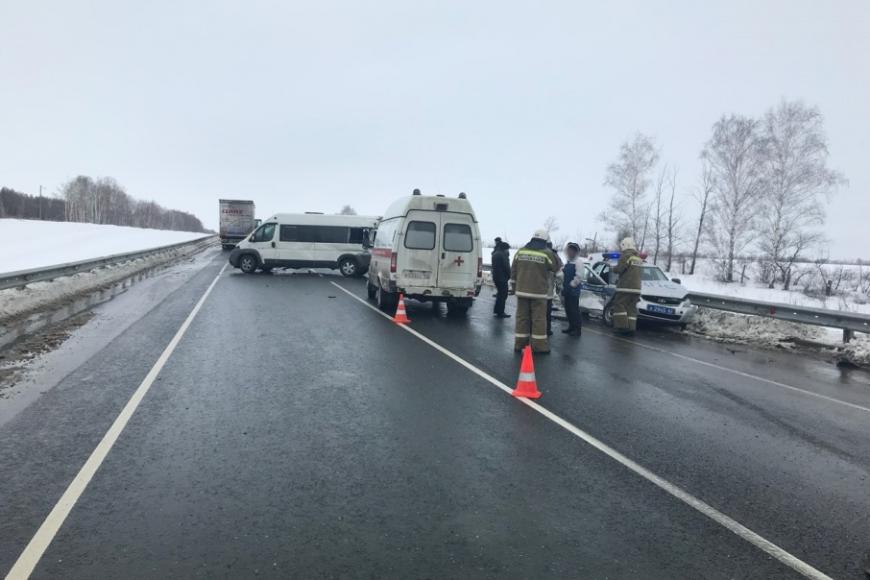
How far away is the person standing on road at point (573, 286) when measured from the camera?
1139 cm

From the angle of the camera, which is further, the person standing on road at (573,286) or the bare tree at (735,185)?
the bare tree at (735,185)

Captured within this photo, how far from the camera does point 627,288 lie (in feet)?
38.3

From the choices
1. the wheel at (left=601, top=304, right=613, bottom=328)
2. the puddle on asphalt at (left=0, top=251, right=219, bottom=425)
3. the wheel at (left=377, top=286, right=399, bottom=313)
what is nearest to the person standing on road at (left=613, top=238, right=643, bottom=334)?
the wheel at (left=601, top=304, right=613, bottom=328)

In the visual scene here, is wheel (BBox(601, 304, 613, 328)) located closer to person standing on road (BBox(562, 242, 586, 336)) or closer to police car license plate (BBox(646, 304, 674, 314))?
police car license plate (BBox(646, 304, 674, 314))

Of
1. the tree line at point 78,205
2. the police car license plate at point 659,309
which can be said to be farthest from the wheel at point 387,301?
the tree line at point 78,205

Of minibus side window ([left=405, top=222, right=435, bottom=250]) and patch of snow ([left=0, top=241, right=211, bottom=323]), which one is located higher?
minibus side window ([left=405, top=222, right=435, bottom=250])

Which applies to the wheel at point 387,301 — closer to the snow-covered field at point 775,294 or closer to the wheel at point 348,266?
the wheel at point 348,266

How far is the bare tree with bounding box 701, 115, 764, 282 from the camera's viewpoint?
32438 mm

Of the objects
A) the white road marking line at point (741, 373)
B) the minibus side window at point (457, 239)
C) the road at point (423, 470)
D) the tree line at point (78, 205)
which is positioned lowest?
the road at point (423, 470)

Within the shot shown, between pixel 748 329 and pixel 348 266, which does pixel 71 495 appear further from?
pixel 348 266

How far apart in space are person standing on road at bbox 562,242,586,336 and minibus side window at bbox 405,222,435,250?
3073 millimetres

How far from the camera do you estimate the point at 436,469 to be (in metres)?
4.23

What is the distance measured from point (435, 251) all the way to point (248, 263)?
14.1 metres

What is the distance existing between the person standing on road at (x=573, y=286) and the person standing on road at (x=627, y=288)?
Result: 85cm
